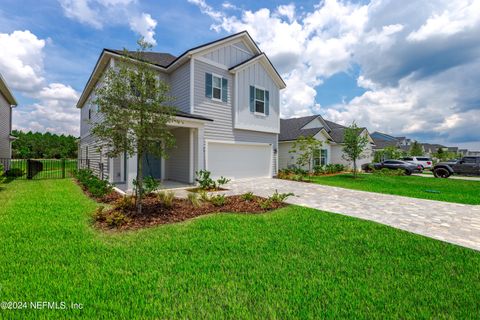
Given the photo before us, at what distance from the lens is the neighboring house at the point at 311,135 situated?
20.4m

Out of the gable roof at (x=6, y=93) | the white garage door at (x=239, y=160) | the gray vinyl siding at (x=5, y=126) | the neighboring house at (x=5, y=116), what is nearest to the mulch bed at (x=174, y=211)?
the white garage door at (x=239, y=160)

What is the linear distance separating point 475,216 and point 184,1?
12.1 m

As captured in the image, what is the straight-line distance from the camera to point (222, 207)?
22.7ft

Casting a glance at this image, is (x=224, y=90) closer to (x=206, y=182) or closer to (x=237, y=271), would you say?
(x=206, y=182)

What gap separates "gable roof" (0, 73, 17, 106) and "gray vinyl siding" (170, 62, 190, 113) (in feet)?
35.8

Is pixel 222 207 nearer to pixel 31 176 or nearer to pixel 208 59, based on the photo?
pixel 208 59

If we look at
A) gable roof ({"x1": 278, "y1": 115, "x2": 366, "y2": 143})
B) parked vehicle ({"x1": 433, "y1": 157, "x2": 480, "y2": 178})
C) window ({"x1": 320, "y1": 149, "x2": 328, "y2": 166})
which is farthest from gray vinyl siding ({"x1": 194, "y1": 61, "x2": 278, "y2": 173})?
parked vehicle ({"x1": 433, "y1": 157, "x2": 480, "y2": 178})

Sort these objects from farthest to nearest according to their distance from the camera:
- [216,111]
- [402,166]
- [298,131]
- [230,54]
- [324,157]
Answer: [324,157] → [298,131] → [402,166] → [230,54] → [216,111]

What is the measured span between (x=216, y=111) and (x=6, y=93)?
54.1ft

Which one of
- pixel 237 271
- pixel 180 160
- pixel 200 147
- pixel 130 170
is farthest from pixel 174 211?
pixel 180 160

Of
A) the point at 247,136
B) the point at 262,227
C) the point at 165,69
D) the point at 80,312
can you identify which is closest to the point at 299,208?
the point at 262,227

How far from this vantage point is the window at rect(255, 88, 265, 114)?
14.0m

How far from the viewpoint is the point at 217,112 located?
1221 centimetres

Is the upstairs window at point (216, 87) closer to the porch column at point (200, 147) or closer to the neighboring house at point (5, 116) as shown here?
the porch column at point (200, 147)
